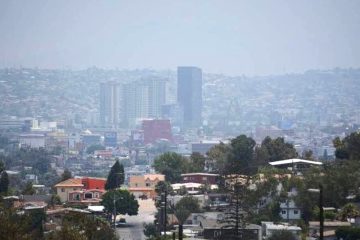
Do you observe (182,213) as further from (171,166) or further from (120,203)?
(171,166)

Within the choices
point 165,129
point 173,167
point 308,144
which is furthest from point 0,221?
point 165,129

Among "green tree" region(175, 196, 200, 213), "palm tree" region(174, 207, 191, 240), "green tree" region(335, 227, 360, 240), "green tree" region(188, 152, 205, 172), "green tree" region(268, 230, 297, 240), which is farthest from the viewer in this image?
"green tree" region(188, 152, 205, 172)

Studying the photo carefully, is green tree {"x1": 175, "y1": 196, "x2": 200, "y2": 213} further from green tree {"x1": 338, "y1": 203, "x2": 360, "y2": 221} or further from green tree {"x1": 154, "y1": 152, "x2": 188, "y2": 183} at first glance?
green tree {"x1": 154, "y1": 152, "x2": 188, "y2": 183}

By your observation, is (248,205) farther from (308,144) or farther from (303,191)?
(308,144)

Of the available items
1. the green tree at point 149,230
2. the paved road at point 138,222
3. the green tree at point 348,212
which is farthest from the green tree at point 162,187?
the green tree at point 348,212

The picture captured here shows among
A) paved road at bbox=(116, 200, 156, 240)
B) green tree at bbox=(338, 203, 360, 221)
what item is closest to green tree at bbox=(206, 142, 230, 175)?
paved road at bbox=(116, 200, 156, 240)

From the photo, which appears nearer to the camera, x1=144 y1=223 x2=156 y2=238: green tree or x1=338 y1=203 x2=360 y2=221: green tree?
x1=338 y1=203 x2=360 y2=221: green tree
